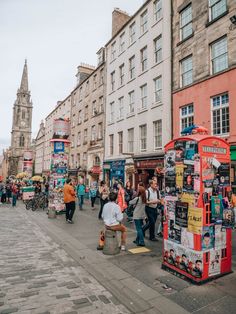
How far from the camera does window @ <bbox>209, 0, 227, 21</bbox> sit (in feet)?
44.1

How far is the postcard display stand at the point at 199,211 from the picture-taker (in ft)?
15.5

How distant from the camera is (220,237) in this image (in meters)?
5.02

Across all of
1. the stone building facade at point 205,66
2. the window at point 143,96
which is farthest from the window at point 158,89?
the stone building facade at point 205,66

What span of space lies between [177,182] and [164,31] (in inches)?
627

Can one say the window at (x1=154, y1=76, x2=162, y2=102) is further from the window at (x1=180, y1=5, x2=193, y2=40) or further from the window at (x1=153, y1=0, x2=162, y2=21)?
the window at (x1=153, y1=0, x2=162, y2=21)

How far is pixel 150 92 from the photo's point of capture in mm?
18547

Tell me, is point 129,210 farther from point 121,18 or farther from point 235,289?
point 121,18

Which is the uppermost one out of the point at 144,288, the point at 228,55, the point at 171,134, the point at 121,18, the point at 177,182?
the point at 121,18

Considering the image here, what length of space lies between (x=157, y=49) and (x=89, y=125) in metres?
13.2

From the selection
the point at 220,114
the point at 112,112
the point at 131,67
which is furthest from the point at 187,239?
the point at 112,112

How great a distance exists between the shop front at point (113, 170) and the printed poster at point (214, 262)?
15413mm

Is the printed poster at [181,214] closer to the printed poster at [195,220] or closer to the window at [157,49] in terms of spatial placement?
the printed poster at [195,220]

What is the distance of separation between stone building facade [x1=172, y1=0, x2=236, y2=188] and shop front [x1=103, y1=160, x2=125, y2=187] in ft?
22.9

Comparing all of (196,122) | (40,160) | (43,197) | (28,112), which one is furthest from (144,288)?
(28,112)
